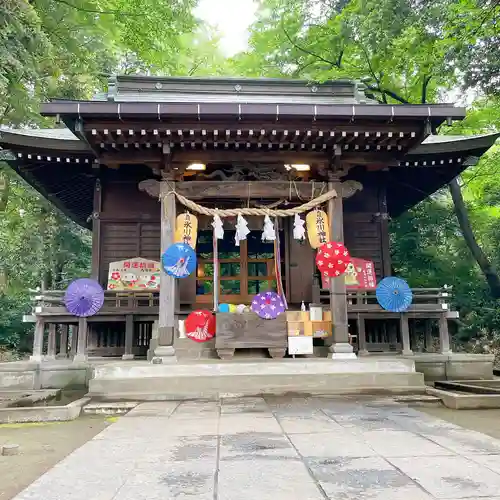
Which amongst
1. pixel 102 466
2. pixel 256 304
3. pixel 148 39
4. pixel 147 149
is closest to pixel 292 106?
pixel 147 149

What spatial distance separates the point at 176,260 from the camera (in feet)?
27.1

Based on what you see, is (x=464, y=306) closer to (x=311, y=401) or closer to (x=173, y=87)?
(x=311, y=401)

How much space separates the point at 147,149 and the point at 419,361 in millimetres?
7429

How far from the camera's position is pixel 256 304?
852 centimetres

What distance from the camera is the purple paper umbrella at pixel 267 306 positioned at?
27.9ft

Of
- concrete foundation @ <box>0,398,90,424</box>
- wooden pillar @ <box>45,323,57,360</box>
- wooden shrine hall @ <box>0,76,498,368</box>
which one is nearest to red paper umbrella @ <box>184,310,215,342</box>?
wooden shrine hall @ <box>0,76,498,368</box>

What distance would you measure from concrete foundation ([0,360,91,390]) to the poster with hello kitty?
6.92 ft

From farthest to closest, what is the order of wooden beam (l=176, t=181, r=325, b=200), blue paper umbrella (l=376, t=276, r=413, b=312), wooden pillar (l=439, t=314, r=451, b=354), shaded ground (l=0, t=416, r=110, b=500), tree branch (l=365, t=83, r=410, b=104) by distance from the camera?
tree branch (l=365, t=83, r=410, b=104)
wooden pillar (l=439, t=314, r=451, b=354)
blue paper umbrella (l=376, t=276, r=413, b=312)
wooden beam (l=176, t=181, r=325, b=200)
shaded ground (l=0, t=416, r=110, b=500)

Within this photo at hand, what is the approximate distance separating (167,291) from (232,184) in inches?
101

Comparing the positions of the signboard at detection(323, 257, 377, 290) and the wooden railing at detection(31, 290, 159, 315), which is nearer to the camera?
the wooden railing at detection(31, 290, 159, 315)

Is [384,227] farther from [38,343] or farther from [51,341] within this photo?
[51,341]

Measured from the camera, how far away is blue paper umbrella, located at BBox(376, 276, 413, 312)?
9359 mm

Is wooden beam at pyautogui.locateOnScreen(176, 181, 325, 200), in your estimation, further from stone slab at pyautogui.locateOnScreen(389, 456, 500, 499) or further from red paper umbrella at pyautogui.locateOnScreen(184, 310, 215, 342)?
stone slab at pyautogui.locateOnScreen(389, 456, 500, 499)

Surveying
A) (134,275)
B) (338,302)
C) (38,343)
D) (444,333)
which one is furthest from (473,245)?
(38,343)
